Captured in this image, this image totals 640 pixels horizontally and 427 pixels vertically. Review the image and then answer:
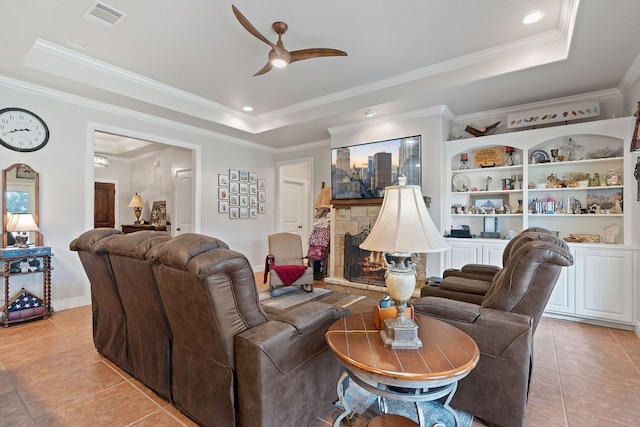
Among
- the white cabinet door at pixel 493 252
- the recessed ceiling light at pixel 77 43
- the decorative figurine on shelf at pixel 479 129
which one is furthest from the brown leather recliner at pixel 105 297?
the decorative figurine on shelf at pixel 479 129

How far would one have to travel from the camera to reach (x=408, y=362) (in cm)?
122

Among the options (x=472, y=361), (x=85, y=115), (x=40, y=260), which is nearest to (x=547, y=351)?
(x=472, y=361)

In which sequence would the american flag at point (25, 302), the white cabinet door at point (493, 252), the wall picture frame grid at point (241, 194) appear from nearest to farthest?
the american flag at point (25, 302)
the white cabinet door at point (493, 252)
the wall picture frame grid at point (241, 194)

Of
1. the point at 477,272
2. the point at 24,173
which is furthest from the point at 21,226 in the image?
the point at 477,272

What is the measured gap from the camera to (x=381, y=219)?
152cm

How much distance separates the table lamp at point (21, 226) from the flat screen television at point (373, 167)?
396 cm

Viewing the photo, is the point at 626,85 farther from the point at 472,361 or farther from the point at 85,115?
the point at 85,115

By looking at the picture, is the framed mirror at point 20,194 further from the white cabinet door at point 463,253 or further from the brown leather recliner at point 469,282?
the white cabinet door at point 463,253

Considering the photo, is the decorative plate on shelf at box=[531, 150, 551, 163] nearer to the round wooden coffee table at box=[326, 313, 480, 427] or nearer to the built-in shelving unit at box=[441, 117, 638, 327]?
the built-in shelving unit at box=[441, 117, 638, 327]

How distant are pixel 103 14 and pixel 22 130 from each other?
1.98 metres

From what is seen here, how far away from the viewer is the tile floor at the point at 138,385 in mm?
1803

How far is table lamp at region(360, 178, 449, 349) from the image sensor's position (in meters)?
1.36

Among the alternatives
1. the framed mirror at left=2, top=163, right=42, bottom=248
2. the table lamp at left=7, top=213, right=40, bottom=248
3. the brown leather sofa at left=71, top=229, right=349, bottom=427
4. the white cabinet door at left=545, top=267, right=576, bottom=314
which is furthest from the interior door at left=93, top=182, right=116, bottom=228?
the white cabinet door at left=545, top=267, right=576, bottom=314

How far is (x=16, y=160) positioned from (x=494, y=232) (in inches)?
239
